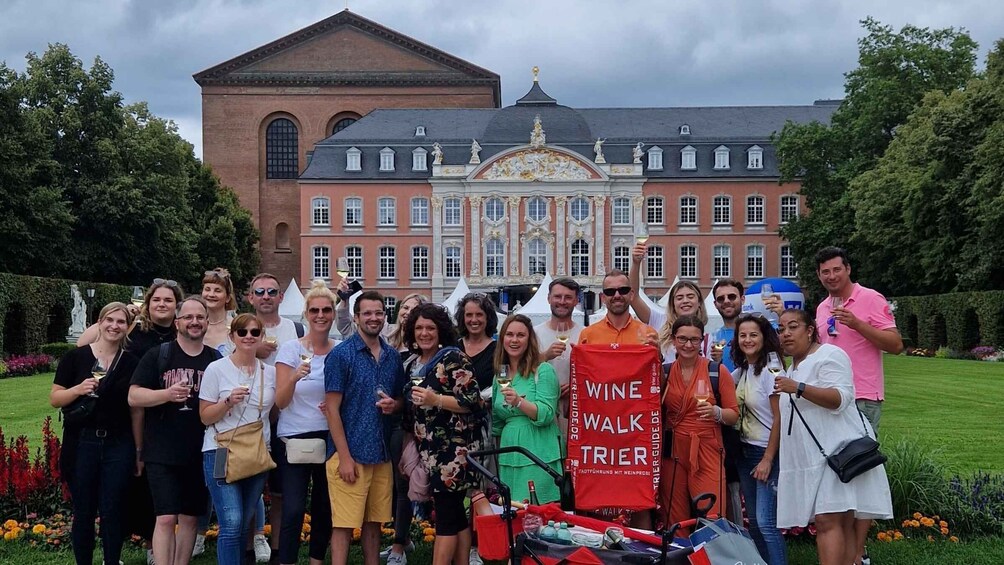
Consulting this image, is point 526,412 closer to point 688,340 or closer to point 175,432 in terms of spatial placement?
point 688,340

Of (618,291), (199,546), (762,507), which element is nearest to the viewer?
(762,507)

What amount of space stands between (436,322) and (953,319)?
3083 centimetres

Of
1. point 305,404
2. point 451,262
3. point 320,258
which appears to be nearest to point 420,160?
point 451,262

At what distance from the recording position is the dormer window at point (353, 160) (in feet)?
189

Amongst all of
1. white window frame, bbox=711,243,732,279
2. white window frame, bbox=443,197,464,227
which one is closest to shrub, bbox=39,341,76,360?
white window frame, bbox=443,197,464,227

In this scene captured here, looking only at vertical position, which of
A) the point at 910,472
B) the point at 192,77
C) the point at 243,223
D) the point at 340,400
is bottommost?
the point at 910,472

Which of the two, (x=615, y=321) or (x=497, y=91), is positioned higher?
(x=497, y=91)

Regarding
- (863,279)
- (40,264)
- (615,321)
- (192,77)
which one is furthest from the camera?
(192,77)

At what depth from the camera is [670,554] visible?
460 centimetres

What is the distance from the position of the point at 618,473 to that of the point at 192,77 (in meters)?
61.5

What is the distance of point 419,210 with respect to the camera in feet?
189

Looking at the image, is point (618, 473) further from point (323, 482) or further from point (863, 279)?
point (863, 279)

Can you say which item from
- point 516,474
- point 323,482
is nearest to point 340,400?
point 323,482

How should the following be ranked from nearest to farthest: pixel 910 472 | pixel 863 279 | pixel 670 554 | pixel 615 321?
pixel 670 554 → pixel 615 321 → pixel 910 472 → pixel 863 279
